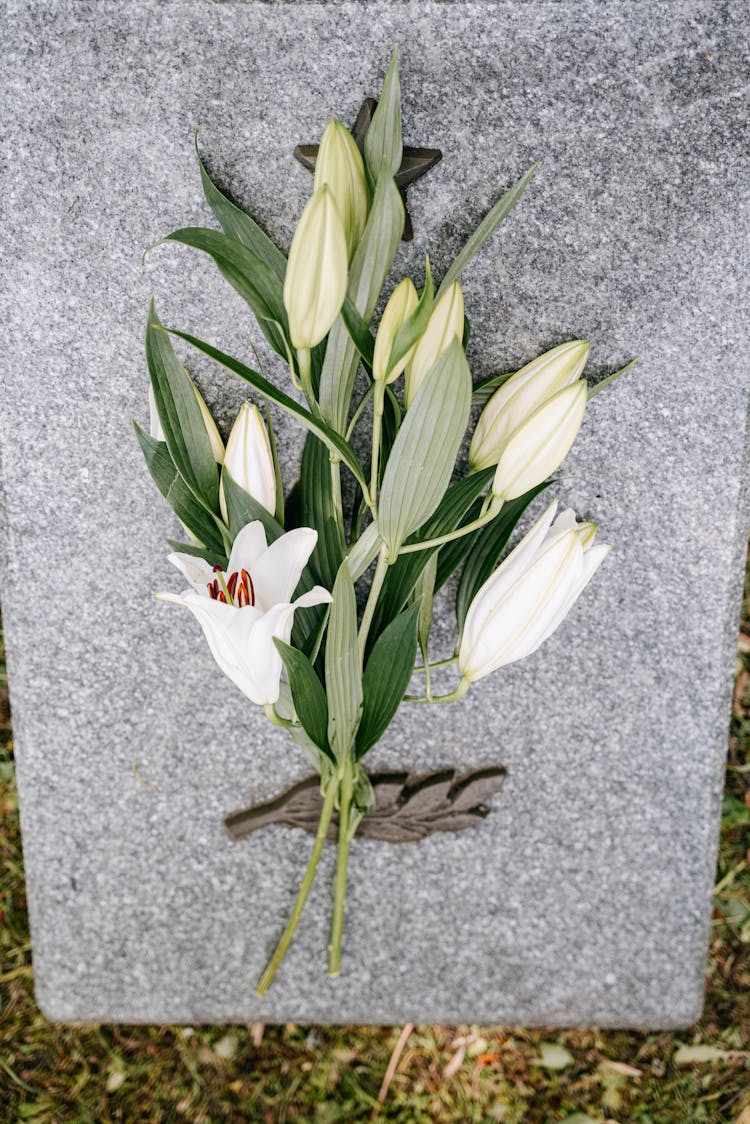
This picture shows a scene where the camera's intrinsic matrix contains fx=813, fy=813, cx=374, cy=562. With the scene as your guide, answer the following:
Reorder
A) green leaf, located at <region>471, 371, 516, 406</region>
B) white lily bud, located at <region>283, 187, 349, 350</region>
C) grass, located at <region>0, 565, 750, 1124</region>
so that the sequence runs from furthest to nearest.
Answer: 1. grass, located at <region>0, 565, 750, 1124</region>
2. green leaf, located at <region>471, 371, 516, 406</region>
3. white lily bud, located at <region>283, 187, 349, 350</region>

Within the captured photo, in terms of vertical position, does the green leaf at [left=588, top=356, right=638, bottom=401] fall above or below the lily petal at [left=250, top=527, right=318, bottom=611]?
above

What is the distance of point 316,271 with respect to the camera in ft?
1.71

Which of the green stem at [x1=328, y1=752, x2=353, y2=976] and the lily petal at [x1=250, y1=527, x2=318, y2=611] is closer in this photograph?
the lily petal at [x1=250, y1=527, x2=318, y2=611]

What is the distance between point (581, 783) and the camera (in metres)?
0.91

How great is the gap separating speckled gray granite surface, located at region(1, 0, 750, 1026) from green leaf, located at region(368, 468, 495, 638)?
13cm

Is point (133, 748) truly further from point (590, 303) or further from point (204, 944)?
point (590, 303)

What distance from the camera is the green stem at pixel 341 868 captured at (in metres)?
0.79

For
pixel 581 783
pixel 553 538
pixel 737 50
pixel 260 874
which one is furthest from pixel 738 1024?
pixel 737 50

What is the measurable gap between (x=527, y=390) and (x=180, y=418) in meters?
0.30

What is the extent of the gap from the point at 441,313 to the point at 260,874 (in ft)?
2.16

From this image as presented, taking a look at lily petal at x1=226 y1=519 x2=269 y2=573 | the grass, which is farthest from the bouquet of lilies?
the grass

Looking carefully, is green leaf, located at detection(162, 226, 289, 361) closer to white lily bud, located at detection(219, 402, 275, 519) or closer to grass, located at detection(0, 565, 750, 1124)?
white lily bud, located at detection(219, 402, 275, 519)

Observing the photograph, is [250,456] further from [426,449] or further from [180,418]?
[426,449]

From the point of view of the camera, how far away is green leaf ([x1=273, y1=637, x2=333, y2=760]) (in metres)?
0.65
